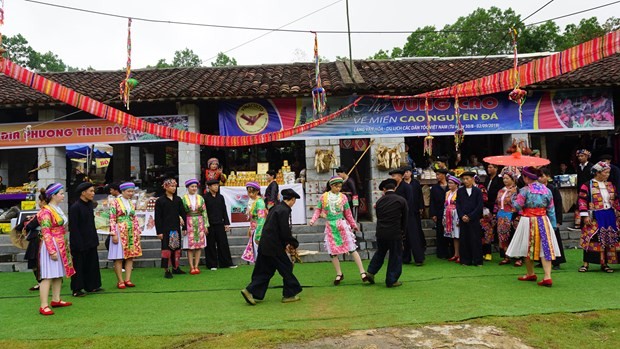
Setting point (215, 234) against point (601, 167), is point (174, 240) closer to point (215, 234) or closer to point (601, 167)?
point (215, 234)

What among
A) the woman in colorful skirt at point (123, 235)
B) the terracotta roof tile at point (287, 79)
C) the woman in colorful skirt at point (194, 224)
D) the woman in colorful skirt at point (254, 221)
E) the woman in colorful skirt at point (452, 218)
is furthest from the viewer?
the terracotta roof tile at point (287, 79)

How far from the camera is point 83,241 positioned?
651 cm

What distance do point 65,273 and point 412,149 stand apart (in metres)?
10.1

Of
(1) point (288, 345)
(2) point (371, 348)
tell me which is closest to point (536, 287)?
(2) point (371, 348)

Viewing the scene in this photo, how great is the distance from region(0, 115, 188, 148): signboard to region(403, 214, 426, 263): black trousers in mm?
6113

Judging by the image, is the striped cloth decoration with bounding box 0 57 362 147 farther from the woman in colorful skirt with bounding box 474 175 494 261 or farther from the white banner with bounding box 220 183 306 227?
the woman in colorful skirt with bounding box 474 175 494 261

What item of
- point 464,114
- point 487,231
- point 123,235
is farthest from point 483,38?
point 123,235

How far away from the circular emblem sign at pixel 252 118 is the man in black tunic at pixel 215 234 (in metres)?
2.86

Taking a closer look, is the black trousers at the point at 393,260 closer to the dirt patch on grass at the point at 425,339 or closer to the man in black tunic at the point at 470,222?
the dirt patch on grass at the point at 425,339

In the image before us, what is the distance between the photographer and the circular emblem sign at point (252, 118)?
11.3 meters

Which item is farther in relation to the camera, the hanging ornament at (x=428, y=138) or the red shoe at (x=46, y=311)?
the hanging ornament at (x=428, y=138)

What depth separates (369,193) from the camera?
11.7 meters

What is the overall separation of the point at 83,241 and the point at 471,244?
6.34m

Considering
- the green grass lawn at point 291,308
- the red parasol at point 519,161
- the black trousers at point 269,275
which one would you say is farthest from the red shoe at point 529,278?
the black trousers at point 269,275
